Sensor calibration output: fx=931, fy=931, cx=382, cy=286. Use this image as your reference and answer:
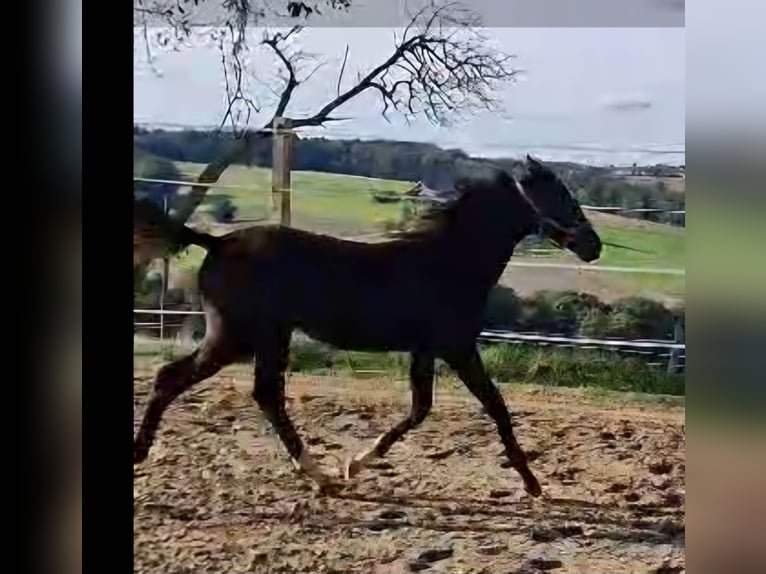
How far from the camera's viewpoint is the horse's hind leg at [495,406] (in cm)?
128

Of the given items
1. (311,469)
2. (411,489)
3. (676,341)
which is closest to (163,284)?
(311,469)

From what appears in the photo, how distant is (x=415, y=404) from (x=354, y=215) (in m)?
0.28

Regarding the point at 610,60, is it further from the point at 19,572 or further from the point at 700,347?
the point at 19,572

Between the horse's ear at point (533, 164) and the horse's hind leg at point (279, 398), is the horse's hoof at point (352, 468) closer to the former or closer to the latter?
the horse's hind leg at point (279, 398)

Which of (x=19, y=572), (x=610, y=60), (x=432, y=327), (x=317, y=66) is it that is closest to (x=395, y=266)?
(x=432, y=327)

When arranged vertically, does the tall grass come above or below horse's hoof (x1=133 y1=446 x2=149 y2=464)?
above

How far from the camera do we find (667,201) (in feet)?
4.06

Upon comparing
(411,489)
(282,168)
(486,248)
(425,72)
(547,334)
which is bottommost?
(411,489)

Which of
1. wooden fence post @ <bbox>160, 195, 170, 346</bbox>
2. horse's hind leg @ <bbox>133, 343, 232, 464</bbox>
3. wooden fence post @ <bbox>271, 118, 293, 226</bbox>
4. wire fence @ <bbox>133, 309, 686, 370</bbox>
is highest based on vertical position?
wooden fence post @ <bbox>271, 118, 293, 226</bbox>

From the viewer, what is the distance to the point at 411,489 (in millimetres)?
1293

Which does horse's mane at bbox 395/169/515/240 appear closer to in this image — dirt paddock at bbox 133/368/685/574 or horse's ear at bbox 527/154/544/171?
horse's ear at bbox 527/154/544/171

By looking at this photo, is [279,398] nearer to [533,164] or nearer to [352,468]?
[352,468]

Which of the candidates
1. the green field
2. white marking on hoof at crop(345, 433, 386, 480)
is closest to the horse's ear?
the green field

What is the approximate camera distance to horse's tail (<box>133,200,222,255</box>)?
131 cm
